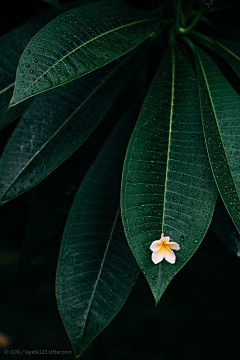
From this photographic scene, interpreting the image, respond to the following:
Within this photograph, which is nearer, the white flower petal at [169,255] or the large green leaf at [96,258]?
the white flower petal at [169,255]

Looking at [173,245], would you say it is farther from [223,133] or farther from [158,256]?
[223,133]

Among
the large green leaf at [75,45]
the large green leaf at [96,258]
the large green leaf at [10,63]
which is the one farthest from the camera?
the large green leaf at [10,63]

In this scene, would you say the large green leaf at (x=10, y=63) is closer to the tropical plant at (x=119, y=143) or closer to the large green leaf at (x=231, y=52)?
the tropical plant at (x=119, y=143)

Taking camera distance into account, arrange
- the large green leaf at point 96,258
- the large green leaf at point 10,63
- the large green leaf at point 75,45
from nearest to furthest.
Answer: the large green leaf at point 75,45 < the large green leaf at point 96,258 < the large green leaf at point 10,63

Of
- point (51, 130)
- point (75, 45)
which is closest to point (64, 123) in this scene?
point (51, 130)

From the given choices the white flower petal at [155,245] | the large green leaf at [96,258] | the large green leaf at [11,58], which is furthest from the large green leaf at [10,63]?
the white flower petal at [155,245]

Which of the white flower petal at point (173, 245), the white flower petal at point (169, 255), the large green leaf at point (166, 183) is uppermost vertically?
the large green leaf at point (166, 183)
